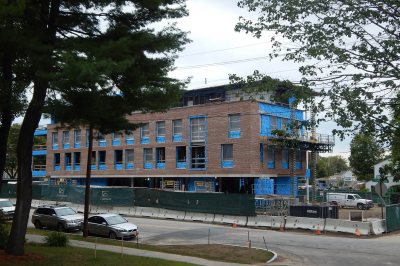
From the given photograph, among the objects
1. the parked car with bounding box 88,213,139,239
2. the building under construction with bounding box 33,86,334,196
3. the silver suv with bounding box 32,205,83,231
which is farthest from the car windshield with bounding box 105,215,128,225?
the building under construction with bounding box 33,86,334,196

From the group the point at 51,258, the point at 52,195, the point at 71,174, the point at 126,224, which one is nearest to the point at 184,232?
the point at 126,224

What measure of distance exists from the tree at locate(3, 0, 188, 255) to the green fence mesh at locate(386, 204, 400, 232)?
63.4ft

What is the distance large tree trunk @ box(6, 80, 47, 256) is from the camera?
15.4 metres

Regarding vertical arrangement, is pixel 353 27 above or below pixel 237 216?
above

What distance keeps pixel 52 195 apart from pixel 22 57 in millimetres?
36197

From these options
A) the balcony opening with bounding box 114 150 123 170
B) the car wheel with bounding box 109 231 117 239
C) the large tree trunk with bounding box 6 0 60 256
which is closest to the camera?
the large tree trunk with bounding box 6 0 60 256

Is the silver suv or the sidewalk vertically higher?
the silver suv

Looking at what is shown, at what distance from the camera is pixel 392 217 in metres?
30.4

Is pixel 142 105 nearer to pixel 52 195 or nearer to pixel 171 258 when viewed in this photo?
pixel 171 258

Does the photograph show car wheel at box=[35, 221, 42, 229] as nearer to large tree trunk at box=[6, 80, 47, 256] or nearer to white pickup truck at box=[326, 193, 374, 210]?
large tree trunk at box=[6, 80, 47, 256]

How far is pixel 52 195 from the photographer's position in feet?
161

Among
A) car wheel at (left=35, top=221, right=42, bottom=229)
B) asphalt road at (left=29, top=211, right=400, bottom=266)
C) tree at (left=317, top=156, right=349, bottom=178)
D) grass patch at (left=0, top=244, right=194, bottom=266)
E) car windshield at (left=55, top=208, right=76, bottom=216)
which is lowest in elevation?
asphalt road at (left=29, top=211, right=400, bottom=266)

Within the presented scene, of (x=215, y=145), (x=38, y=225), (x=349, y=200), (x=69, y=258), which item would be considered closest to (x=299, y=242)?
(x=69, y=258)

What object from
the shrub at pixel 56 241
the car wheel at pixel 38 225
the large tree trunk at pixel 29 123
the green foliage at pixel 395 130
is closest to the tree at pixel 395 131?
the green foliage at pixel 395 130
